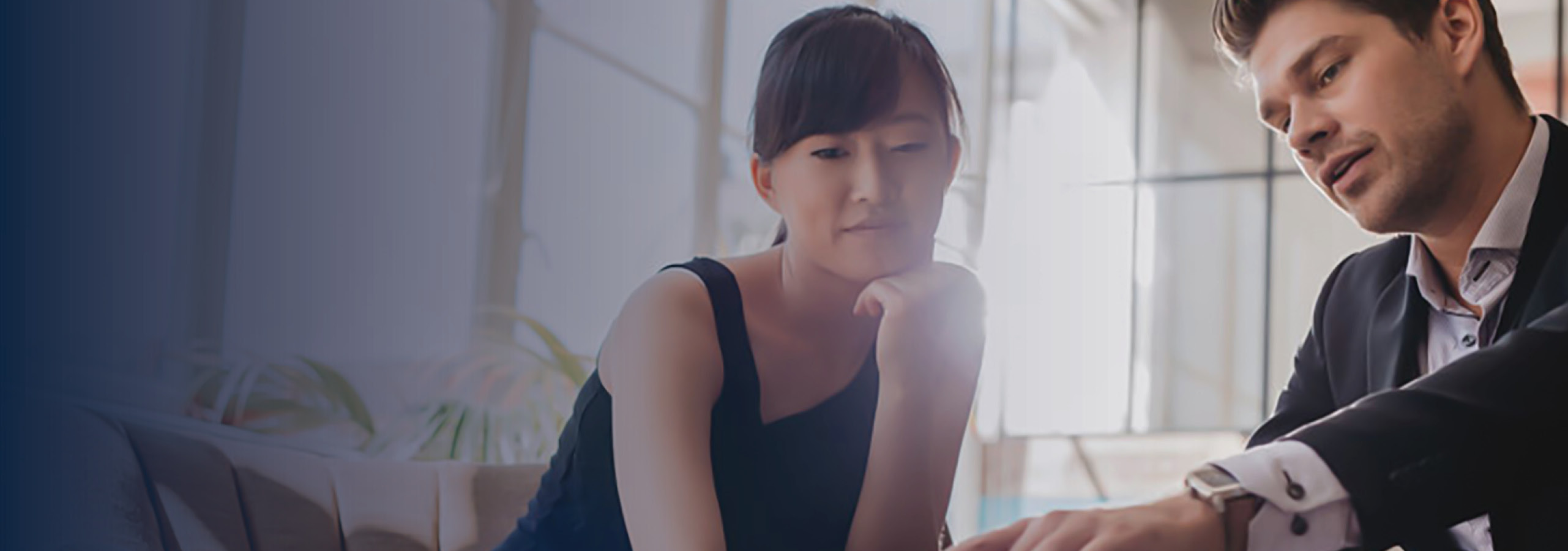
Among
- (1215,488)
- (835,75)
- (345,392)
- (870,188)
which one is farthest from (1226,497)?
(345,392)

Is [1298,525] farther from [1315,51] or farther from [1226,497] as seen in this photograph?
[1315,51]

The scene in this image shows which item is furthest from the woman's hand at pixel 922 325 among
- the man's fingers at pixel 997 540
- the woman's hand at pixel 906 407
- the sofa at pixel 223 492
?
the sofa at pixel 223 492

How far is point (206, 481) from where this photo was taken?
144cm

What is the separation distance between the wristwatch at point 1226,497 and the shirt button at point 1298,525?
3 centimetres

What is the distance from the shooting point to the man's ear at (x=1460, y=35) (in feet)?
5.09

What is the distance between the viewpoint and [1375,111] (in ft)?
4.96

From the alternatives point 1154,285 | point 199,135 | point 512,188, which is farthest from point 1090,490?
point 199,135

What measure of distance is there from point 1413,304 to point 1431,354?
0.21ft

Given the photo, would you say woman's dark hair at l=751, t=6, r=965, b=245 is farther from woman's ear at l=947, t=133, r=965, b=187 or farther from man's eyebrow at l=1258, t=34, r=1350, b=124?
man's eyebrow at l=1258, t=34, r=1350, b=124

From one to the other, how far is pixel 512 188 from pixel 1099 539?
1.68m

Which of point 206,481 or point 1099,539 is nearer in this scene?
point 1099,539

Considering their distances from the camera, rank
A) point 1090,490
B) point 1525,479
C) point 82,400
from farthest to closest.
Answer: point 1090,490 < point 82,400 < point 1525,479

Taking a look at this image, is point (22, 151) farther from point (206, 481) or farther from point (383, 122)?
point (383, 122)

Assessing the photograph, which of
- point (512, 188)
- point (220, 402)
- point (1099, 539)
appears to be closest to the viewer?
point (1099, 539)
